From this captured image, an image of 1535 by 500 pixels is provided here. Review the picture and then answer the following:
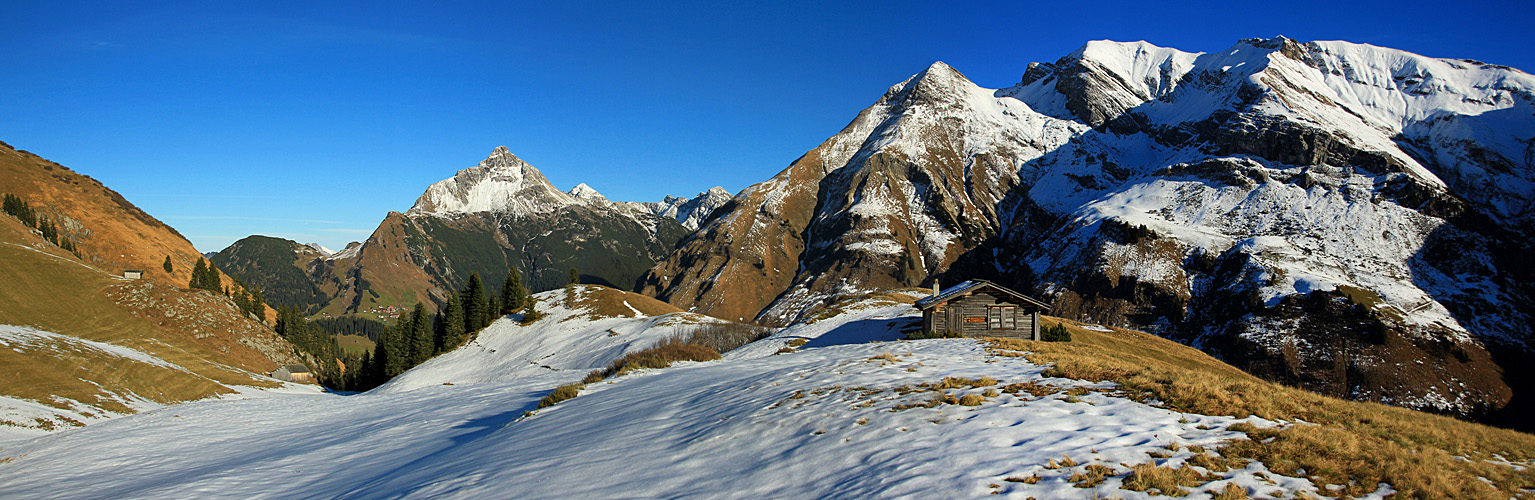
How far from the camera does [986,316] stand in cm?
4609

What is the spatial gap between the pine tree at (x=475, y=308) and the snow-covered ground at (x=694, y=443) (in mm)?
57110

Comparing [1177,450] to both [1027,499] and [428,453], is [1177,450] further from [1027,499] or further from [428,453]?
[428,453]

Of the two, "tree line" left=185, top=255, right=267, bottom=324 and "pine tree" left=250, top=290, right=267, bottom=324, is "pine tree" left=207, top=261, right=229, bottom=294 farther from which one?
"pine tree" left=250, top=290, right=267, bottom=324

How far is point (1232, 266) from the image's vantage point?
461ft

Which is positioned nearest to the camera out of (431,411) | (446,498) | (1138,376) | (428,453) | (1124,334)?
(446,498)

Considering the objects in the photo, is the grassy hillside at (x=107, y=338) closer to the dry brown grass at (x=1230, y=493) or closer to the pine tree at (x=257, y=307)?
the pine tree at (x=257, y=307)

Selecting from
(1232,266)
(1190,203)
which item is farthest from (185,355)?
(1190,203)

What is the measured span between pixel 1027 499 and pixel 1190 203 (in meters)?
201

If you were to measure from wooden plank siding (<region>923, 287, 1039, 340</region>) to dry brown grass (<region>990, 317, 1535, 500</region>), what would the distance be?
26.9m

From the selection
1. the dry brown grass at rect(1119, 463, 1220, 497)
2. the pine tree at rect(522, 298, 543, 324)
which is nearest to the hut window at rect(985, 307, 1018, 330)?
the dry brown grass at rect(1119, 463, 1220, 497)

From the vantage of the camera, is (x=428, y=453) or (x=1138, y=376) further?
(x=428, y=453)

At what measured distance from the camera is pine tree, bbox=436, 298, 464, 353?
81.8 meters

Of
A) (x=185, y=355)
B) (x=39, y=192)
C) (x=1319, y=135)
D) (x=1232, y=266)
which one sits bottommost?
(x=185, y=355)

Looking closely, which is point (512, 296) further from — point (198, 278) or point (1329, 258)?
point (1329, 258)
